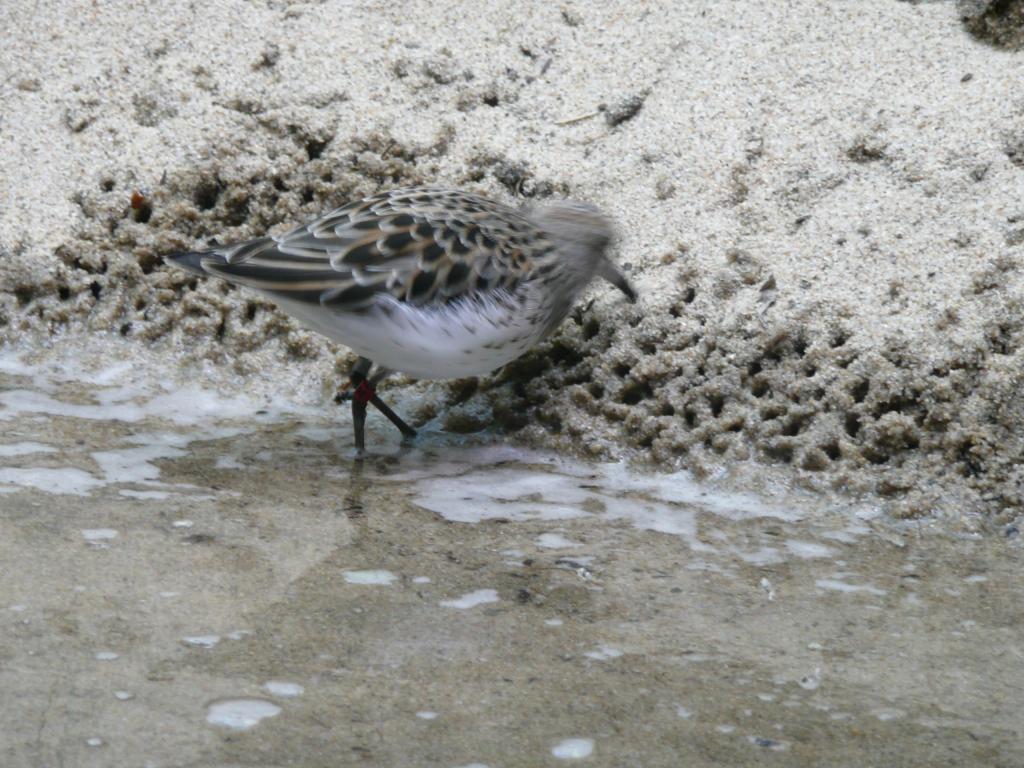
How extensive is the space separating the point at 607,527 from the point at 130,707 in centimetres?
161

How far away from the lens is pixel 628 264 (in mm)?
4711

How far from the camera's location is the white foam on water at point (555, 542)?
3740 millimetres

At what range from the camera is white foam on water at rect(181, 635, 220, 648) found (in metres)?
2.99

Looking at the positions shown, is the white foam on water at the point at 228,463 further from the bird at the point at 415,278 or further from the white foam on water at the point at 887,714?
the white foam on water at the point at 887,714

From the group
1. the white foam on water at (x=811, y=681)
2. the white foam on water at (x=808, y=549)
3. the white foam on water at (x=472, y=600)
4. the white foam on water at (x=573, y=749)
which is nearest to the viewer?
the white foam on water at (x=573, y=749)

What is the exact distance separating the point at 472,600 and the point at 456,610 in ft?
0.25

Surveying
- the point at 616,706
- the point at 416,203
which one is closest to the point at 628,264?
the point at 416,203

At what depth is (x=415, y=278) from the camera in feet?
13.6

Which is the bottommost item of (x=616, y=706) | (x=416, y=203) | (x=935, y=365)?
(x=616, y=706)

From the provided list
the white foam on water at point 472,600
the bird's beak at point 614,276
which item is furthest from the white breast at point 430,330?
the white foam on water at point 472,600

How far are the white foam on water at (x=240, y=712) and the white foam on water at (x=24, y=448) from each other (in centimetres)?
167

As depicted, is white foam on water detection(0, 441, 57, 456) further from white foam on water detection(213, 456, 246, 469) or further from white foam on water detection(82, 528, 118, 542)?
white foam on water detection(82, 528, 118, 542)

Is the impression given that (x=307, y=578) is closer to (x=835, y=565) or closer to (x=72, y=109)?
(x=835, y=565)

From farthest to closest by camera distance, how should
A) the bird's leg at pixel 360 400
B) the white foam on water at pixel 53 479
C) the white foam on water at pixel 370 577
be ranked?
the bird's leg at pixel 360 400, the white foam on water at pixel 53 479, the white foam on water at pixel 370 577
